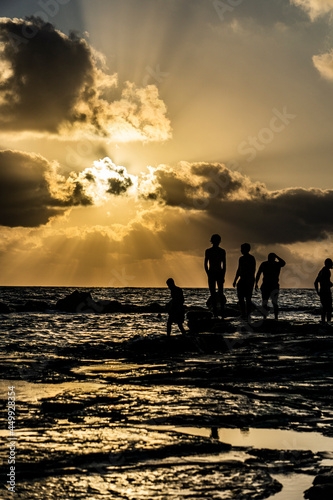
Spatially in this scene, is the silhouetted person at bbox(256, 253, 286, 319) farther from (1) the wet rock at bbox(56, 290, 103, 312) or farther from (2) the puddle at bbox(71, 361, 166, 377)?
(1) the wet rock at bbox(56, 290, 103, 312)


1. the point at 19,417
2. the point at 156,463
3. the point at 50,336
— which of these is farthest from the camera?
the point at 50,336

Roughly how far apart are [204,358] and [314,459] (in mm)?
6514

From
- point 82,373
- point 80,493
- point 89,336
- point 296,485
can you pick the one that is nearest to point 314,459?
point 296,485

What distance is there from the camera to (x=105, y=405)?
21.2 ft

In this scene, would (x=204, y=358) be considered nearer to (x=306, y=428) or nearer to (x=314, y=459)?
(x=306, y=428)

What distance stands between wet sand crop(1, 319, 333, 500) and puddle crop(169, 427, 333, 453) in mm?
19

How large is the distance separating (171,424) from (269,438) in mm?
1089

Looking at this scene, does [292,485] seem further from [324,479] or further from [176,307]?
[176,307]

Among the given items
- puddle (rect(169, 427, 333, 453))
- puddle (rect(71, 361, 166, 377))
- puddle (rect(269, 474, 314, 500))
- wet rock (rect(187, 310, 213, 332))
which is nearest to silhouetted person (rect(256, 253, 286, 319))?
wet rock (rect(187, 310, 213, 332))

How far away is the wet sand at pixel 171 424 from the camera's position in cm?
383

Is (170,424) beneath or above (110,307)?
above

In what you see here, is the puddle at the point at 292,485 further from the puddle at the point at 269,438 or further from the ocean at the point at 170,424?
the puddle at the point at 269,438

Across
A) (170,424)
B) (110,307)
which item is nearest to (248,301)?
(170,424)

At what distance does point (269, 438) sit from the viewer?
16.5ft
